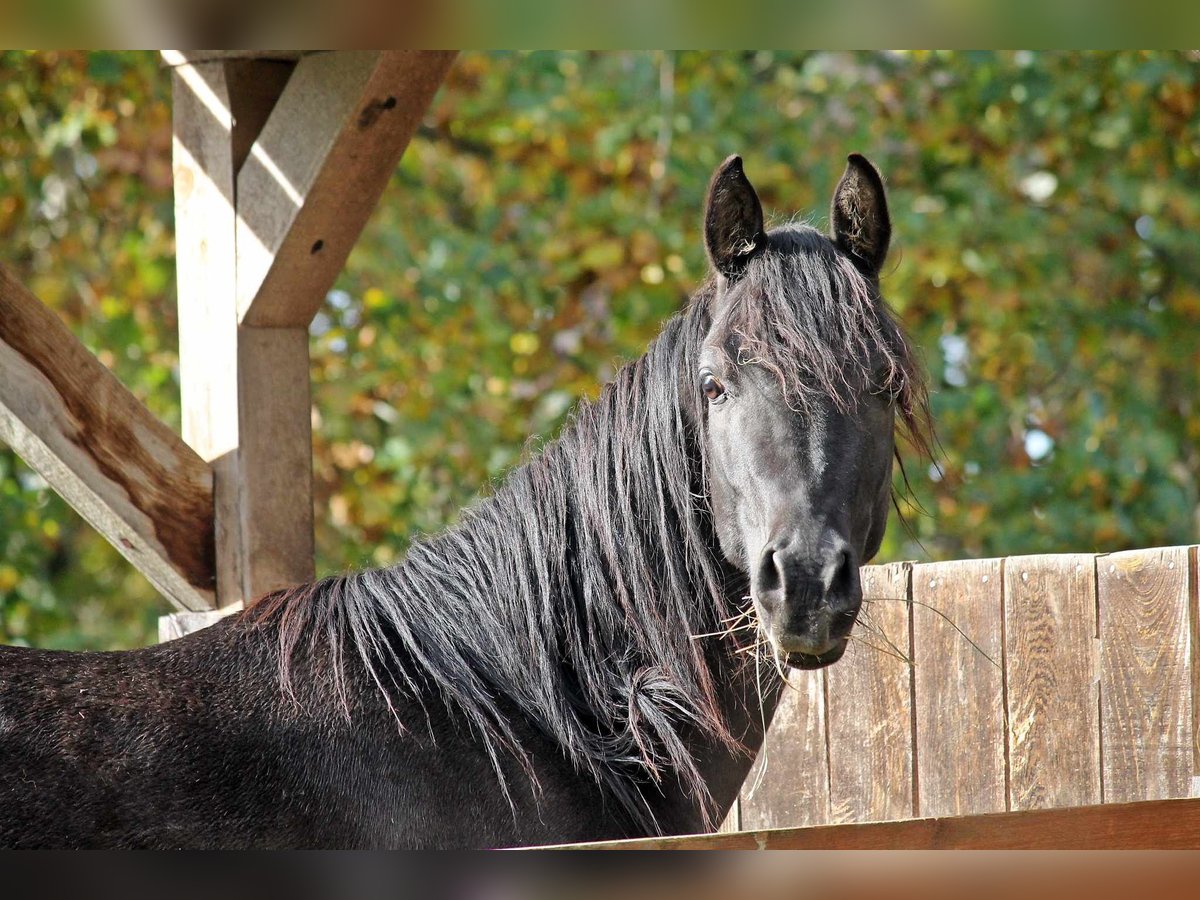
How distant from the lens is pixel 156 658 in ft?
7.64

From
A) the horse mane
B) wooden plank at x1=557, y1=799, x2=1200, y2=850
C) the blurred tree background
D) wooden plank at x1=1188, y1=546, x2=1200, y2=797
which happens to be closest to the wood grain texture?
the horse mane

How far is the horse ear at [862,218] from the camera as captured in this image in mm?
2479

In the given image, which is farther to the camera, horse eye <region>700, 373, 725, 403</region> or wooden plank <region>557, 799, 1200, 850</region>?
horse eye <region>700, 373, 725, 403</region>

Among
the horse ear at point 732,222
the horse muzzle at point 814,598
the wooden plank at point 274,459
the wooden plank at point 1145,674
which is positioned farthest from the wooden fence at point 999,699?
the wooden plank at point 274,459

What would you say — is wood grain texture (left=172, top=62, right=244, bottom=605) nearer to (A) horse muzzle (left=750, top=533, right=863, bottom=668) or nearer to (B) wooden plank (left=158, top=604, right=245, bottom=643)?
(B) wooden plank (left=158, top=604, right=245, bottom=643)

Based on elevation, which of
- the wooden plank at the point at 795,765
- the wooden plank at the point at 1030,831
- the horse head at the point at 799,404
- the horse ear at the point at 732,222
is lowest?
the wooden plank at the point at 795,765

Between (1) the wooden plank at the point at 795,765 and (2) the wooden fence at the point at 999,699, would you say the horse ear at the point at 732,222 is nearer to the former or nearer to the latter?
(2) the wooden fence at the point at 999,699

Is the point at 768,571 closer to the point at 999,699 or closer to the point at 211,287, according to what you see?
the point at 999,699

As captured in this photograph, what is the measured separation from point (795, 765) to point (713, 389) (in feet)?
4.74

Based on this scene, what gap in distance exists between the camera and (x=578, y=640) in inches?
95.0

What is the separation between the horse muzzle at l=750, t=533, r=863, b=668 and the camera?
2082 mm

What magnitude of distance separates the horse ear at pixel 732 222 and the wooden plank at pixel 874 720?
46.0 inches
